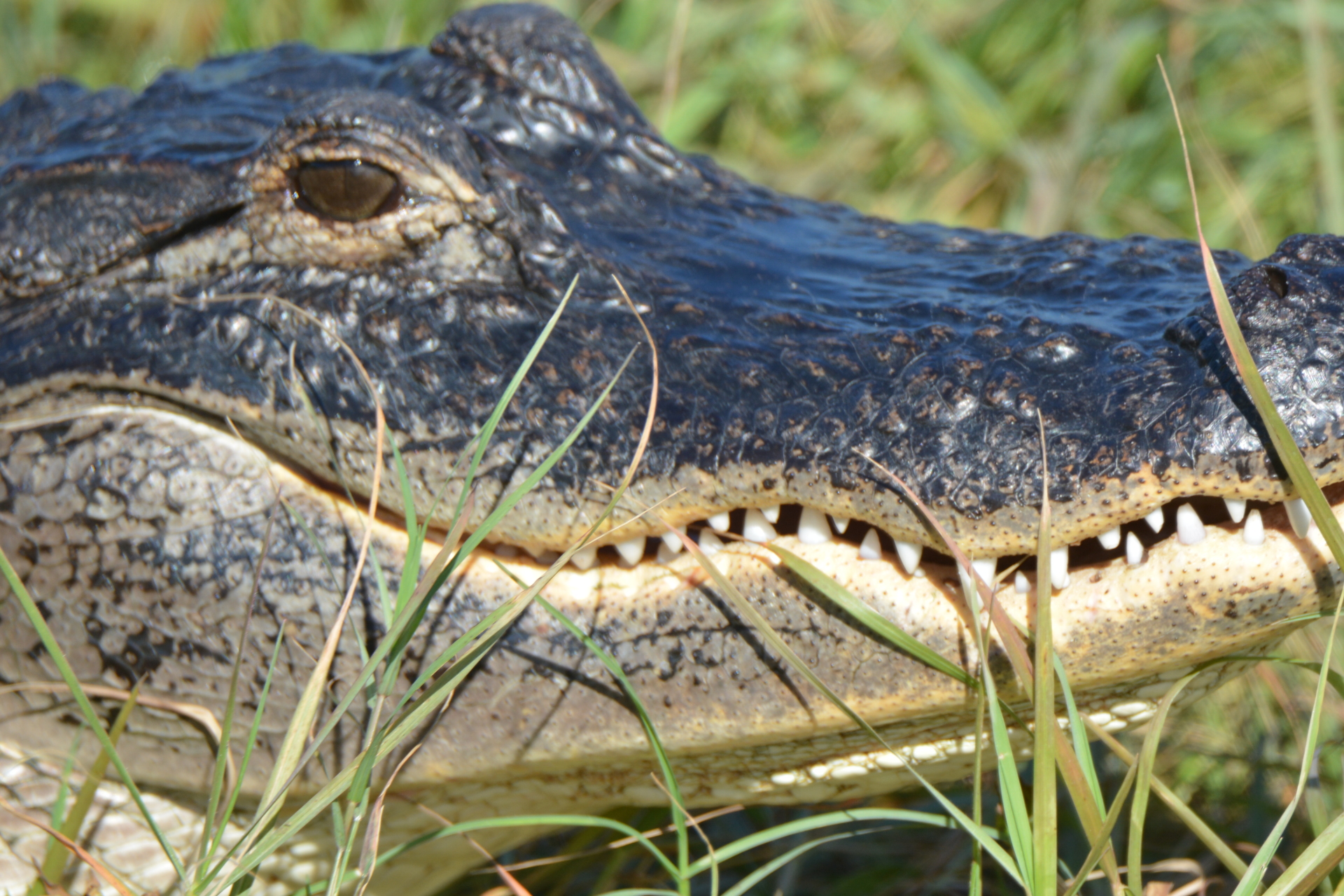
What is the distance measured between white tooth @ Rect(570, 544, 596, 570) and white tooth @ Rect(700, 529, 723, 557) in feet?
0.43

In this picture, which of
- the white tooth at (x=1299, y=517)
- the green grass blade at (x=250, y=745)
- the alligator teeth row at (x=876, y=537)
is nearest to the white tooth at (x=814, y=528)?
the alligator teeth row at (x=876, y=537)

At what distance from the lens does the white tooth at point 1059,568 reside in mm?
1279

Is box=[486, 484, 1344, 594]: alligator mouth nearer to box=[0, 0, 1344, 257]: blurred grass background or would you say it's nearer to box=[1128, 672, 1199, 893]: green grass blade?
box=[1128, 672, 1199, 893]: green grass blade

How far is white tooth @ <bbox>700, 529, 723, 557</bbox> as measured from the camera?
142 centimetres

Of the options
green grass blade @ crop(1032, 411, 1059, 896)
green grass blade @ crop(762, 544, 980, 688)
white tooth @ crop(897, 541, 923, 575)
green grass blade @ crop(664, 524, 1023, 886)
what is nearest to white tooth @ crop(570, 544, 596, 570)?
green grass blade @ crop(664, 524, 1023, 886)

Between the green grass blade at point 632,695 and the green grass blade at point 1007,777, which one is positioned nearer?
the green grass blade at point 1007,777

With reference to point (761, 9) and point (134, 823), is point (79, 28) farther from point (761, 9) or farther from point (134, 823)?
point (134, 823)

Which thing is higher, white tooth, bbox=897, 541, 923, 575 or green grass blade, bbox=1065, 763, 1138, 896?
white tooth, bbox=897, 541, 923, 575

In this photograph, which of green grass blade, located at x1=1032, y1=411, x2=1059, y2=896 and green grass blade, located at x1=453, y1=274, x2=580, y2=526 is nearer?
green grass blade, located at x1=1032, y1=411, x2=1059, y2=896

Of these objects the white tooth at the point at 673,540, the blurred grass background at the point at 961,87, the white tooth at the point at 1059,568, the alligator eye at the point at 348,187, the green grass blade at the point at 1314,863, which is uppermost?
the blurred grass background at the point at 961,87

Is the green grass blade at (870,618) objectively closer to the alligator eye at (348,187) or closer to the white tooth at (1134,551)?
the white tooth at (1134,551)

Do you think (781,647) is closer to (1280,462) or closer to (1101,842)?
(1101,842)

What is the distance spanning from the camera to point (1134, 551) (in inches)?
49.6

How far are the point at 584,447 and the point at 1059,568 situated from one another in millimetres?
545
